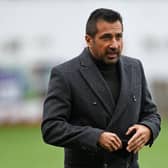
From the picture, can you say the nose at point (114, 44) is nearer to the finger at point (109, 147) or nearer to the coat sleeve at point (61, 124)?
the coat sleeve at point (61, 124)

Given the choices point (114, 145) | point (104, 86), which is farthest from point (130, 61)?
point (114, 145)

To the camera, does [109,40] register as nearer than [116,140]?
No

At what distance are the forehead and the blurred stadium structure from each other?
457 inches

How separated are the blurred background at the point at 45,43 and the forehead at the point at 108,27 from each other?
1149cm

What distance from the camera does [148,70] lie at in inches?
682

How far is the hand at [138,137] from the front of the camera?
204 inches

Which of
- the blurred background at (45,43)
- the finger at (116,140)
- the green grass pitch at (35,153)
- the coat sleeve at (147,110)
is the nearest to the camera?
the finger at (116,140)

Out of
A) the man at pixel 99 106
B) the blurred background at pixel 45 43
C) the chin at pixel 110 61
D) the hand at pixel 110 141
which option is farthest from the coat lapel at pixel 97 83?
the blurred background at pixel 45 43

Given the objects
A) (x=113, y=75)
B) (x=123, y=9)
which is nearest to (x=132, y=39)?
(x=123, y=9)

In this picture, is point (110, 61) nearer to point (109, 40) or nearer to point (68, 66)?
point (109, 40)

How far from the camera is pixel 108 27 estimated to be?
5234mm

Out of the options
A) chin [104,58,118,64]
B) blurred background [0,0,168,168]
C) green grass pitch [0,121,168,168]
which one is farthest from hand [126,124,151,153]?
blurred background [0,0,168,168]

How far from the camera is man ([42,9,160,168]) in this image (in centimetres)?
521

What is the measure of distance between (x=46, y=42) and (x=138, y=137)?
12.0 metres
